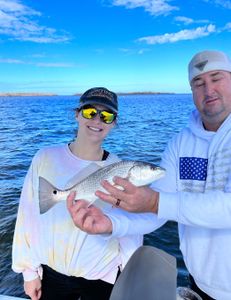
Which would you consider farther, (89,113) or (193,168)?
(89,113)

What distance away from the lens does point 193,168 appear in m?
3.09

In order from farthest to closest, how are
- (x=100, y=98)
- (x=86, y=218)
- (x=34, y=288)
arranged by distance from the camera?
(x=100, y=98) < (x=34, y=288) < (x=86, y=218)

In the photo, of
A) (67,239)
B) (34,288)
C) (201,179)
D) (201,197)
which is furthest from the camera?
(34,288)

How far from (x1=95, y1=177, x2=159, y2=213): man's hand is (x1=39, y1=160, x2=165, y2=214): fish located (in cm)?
25

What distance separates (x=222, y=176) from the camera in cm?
288

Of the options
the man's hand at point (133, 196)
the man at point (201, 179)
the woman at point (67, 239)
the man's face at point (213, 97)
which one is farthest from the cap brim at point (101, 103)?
the man's hand at point (133, 196)

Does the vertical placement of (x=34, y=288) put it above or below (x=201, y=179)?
below

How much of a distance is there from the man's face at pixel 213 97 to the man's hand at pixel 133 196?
39.1 inches

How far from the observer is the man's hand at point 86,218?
115 inches

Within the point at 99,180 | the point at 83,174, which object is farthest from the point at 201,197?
the point at 83,174

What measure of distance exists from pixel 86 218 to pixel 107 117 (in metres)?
1.19

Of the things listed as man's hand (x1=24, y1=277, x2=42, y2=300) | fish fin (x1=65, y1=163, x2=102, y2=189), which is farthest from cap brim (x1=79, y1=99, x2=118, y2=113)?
man's hand (x1=24, y1=277, x2=42, y2=300)

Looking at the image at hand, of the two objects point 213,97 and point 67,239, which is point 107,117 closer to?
point 213,97

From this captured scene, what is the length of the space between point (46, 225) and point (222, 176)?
70.8 inches
